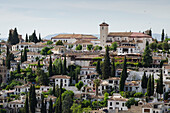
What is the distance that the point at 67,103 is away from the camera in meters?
49.0

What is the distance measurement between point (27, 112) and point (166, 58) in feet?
87.4

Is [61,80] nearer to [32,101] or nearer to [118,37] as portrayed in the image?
[32,101]

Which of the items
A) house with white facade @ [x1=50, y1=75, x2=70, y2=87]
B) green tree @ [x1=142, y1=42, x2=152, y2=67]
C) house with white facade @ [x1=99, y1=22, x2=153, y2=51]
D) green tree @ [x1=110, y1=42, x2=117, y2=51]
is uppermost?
house with white facade @ [x1=99, y1=22, x2=153, y2=51]

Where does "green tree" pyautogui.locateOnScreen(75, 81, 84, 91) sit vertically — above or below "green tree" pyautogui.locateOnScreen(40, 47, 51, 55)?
below

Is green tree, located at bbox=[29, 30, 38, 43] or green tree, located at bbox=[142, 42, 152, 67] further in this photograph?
green tree, located at bbox=[29, 30, 38, 43]

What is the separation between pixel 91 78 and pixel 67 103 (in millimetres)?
9978

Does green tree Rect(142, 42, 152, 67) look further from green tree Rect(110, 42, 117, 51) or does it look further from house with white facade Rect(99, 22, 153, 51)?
house with white facade Rect(99, 22, 153, 51)

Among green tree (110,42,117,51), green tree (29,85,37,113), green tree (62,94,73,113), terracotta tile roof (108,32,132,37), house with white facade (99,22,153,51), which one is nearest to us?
green tree (62,94,73,113)

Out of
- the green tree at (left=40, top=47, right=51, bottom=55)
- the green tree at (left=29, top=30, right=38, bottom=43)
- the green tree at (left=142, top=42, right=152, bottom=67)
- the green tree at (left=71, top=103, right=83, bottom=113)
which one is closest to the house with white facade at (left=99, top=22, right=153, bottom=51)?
the green tree at (left=40, top=47, right=51, bottom=55)

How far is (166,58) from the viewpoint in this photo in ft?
202

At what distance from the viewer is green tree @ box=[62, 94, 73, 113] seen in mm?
48219

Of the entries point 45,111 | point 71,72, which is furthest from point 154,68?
point 45,111

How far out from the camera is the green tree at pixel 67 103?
158ft

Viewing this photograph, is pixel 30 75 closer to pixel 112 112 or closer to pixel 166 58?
pixel 112 112
